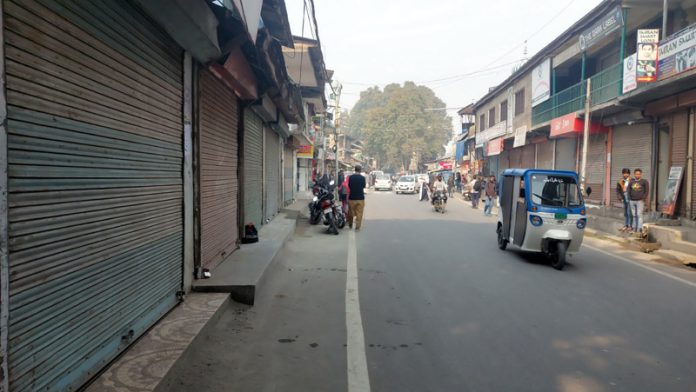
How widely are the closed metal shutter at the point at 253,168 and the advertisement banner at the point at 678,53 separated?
10.5 metres

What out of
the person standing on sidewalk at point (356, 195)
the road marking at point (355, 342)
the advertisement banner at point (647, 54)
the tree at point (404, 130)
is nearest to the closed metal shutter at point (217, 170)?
the road marking at point (355, 342)

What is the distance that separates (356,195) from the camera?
13.3 meters

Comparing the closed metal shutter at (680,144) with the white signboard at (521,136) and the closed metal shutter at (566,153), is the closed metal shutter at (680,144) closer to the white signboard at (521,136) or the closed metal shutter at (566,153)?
the closed metal shutter at (566,153)

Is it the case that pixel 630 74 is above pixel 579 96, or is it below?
below

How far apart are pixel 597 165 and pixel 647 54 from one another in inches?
269

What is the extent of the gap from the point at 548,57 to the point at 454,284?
19.1m

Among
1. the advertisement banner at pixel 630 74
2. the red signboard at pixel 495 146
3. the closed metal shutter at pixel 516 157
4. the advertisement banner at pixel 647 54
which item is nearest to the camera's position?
the advertisement banner at pixel 647 54

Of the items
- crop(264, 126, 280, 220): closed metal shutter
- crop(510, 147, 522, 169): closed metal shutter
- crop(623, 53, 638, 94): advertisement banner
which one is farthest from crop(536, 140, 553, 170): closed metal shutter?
crop(264, 126, 280, 220): closed metal shutter

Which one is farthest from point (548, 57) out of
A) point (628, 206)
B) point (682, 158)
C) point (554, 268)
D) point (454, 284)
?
point (454, 284)

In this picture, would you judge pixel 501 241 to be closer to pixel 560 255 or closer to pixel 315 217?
pixel 560 255

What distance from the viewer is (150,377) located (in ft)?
10.6

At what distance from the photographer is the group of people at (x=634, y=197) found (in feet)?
38.0

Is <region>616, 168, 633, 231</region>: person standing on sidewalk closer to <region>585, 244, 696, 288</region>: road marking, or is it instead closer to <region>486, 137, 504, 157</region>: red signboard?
<region>585, 244, 696, 288</region>: road marking

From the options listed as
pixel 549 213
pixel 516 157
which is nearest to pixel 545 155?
pixel 516 157
